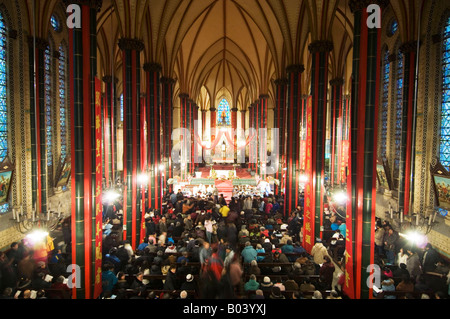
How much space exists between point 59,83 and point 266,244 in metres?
14.0

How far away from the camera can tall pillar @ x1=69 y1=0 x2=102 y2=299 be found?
702 centimetres

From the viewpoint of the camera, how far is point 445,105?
11016 millimetres

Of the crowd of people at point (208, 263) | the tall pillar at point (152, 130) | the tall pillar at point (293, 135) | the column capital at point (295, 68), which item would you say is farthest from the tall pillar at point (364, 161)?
the tall pillar at point (152, 130)

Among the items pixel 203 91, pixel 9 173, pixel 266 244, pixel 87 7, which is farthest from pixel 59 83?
pixel 203 91

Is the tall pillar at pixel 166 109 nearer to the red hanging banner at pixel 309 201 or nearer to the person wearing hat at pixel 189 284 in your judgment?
the red hanging banner at pixel 309 201

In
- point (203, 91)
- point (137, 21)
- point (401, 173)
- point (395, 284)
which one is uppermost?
point (203, 91)

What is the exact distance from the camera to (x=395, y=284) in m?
7.49

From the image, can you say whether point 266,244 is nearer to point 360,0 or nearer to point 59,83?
point 360,0

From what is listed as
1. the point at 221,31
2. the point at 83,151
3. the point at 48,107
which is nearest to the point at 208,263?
the point at 83,151

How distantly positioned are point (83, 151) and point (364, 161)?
6.93m

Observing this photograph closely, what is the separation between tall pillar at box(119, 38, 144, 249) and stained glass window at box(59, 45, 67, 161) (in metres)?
6.68

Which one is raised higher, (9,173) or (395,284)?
(9,173)

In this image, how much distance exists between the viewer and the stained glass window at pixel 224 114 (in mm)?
43781

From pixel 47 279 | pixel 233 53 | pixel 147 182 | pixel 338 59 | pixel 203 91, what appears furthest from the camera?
pixel 203 91
